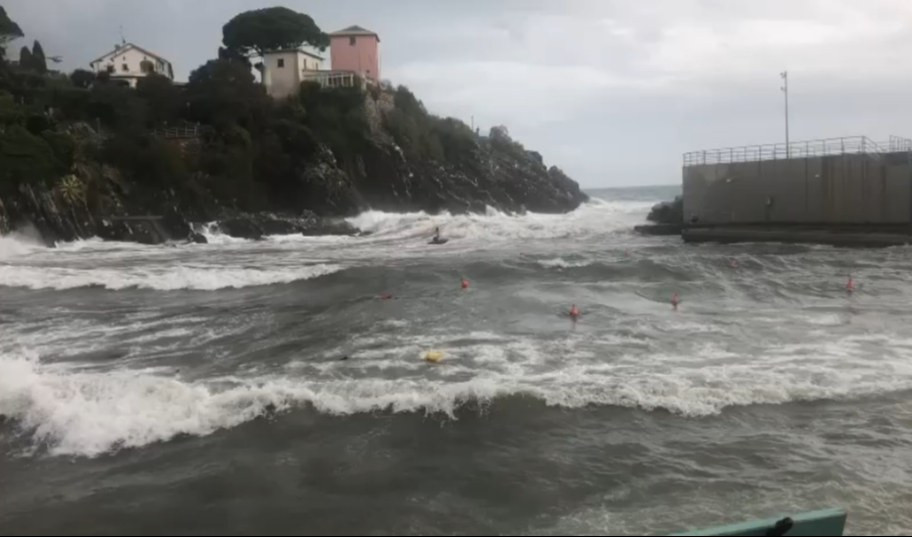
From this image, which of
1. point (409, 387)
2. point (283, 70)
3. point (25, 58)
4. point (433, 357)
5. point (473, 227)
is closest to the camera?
point (409, 387)

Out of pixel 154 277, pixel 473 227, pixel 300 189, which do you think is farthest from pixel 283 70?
pixel 154 277

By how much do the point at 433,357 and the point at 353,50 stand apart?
58.3m

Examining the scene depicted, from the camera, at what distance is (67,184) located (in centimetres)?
3584

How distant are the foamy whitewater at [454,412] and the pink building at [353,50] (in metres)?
50.2

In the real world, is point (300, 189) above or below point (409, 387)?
above

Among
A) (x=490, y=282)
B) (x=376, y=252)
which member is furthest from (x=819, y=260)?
(x=376, y=252)

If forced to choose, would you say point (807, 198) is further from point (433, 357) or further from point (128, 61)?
point (128, 61)


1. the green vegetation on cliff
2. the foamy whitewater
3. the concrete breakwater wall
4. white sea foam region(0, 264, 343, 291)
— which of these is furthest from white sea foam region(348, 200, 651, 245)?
the foamy whitewater

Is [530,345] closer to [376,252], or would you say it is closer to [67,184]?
[376,252]

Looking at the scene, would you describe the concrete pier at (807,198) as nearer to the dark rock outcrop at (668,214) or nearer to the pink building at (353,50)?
the dark rock outcrop at (668,214)

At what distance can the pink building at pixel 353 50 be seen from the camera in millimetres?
63906

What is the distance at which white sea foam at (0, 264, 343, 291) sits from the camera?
19.9m

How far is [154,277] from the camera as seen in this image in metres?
20.9

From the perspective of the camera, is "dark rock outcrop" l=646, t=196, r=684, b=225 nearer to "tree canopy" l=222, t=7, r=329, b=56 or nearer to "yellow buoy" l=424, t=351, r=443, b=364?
"tree canopy" l=222, t=7, r=329, b=56
